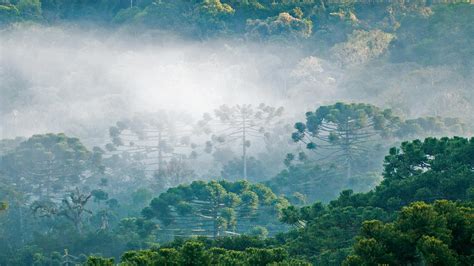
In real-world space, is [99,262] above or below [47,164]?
below

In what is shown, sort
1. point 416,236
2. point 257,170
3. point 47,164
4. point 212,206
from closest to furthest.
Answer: point 416,236 < point 212,206 < point 47,164 < point 257,170

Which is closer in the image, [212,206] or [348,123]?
[212,206]

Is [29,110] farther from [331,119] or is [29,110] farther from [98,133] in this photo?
[331,119]

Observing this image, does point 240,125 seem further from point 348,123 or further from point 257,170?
point 348,123

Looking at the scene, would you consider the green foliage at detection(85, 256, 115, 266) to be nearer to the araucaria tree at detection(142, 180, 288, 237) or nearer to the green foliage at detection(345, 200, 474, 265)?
the green foliage at detection(345, 200, 474, 265)

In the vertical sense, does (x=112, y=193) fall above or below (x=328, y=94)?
below

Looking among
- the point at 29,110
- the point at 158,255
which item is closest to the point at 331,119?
the point at 29,110

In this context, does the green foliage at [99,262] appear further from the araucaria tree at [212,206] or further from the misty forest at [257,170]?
the araucaria tree at [212,206]

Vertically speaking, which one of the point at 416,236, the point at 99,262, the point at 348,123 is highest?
the point at 348,123

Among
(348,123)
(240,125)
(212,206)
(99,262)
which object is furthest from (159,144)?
(99,262)
